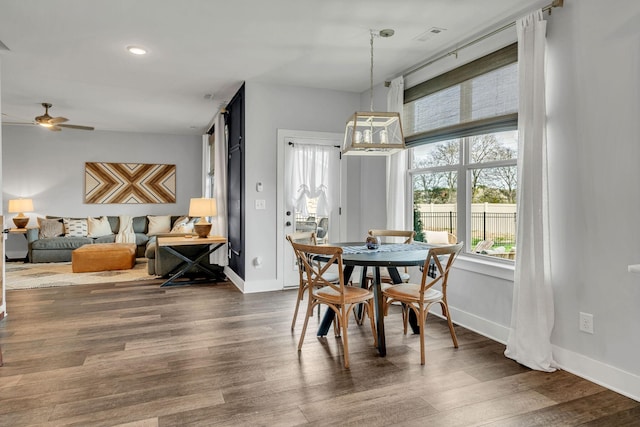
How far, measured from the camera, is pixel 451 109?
148 inches

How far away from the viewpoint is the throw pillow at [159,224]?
8.00 metres

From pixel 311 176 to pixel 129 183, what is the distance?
5.00 meters

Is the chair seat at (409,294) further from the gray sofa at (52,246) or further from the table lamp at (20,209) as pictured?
the table lamp at (20,209)

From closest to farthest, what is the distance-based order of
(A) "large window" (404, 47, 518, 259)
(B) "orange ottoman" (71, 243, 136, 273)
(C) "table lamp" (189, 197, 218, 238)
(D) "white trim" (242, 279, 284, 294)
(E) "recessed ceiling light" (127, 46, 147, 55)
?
(A) "large window" (404, 47, 518, 259) < (E) "recessed ceiling light" (127, 46, 147, 55) < (D) "white trim" (242, 279, 284, 294) < (C) "table lamp" (189, 197, 218, 238) < (B) "orange ottoman" (71, 243, 136, 273)

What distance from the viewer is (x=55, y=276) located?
584 centimetres

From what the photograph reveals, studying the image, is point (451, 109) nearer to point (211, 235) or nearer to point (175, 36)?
point (175, 36)

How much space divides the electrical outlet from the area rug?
528 centimetres

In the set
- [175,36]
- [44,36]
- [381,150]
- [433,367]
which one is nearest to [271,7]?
[175,36]

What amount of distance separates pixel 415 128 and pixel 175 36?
8.16ft

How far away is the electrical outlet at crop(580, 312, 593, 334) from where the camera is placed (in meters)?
2.53

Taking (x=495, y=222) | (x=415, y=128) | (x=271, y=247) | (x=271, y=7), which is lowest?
(x=271, y=247)

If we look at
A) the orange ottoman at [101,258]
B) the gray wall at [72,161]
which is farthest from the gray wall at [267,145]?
the gray wall at [72,161]

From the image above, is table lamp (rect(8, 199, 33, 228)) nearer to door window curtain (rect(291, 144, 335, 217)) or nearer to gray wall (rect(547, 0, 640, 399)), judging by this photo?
door window curtain (rect(291, 144, 335, 217))

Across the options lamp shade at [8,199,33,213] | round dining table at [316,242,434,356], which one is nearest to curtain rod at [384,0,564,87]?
round dining table at [316,242,434,356]
